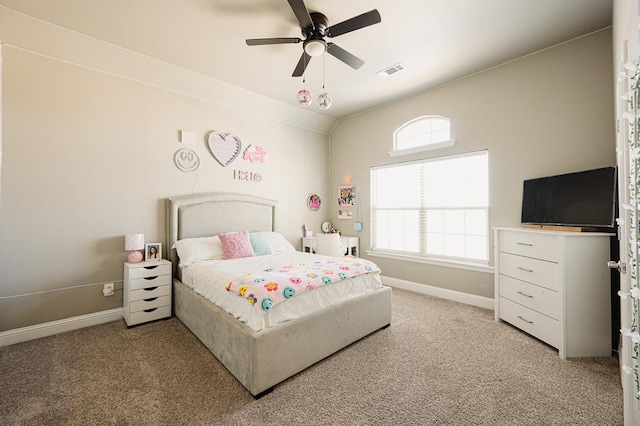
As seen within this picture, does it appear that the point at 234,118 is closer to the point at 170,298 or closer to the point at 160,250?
the point at 160,250

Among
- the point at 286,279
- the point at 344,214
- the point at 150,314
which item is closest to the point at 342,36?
the point at 286,279

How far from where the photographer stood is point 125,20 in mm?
2369

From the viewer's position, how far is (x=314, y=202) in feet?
16.3

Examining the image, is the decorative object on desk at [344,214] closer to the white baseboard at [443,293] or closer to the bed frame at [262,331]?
the white baseboard at [443,293]

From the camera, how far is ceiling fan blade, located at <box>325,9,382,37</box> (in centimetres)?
192

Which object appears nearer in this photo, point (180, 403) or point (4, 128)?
point (180, 403)

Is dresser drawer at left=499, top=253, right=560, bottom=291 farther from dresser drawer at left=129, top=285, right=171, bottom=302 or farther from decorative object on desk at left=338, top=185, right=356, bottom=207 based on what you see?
dresser drawer at left=129, top=285, right=171, bottom=302

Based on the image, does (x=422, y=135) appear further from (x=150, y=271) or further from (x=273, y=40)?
(x=150, y=271)

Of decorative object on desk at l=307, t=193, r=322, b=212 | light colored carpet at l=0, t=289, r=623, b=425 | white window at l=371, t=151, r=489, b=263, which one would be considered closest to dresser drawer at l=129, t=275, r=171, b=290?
light colored carpet at l=0, t=289, r=623, b=425

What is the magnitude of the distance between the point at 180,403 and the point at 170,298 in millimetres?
1535

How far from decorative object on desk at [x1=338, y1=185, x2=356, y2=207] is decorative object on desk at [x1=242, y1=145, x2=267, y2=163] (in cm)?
155

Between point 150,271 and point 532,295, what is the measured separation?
3819 millimetres

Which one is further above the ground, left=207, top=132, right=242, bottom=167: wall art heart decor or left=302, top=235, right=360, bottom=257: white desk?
left=207, top=132, right=242, bottom=167: wall art heart decor

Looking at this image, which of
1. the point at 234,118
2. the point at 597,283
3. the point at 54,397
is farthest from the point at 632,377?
the point at 234,118
